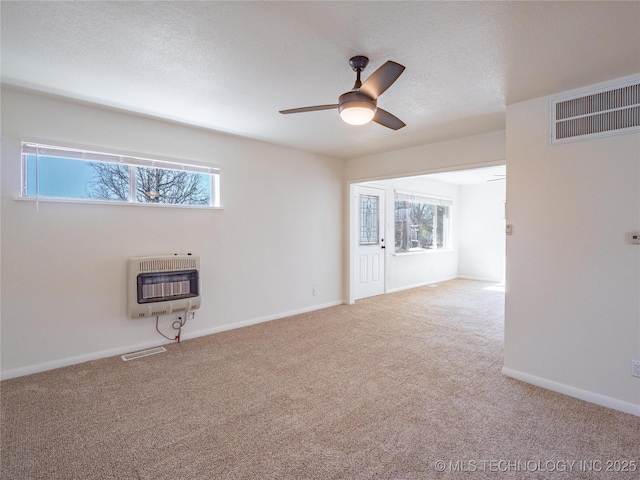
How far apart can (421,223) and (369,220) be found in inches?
73.4

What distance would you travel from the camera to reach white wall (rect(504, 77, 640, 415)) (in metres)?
2.31

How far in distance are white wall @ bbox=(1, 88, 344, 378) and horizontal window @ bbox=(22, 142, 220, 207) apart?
0.31 feet

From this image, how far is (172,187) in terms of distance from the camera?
3.66 meters

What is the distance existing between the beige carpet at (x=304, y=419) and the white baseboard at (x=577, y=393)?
0.24 feet

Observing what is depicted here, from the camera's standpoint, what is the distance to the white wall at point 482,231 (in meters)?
7.37

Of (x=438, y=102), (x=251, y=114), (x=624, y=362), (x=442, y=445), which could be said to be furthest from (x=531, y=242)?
(x=251, y=114)

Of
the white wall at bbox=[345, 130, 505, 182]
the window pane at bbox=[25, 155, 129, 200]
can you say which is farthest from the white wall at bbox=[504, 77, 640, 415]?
the window pane at bbox=[25, 155, 129, 200]

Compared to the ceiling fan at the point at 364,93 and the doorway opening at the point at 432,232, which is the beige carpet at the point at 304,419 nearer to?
the ceiling fan at the point at 364,93

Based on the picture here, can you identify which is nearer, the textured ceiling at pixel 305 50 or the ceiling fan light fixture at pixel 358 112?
the textured ceiling at pixel 305 50

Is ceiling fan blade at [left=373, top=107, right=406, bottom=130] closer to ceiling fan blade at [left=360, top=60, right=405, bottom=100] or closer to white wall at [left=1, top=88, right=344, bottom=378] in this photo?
ceiling fan blade at [left=360, top=60, right=405, bottom=100]

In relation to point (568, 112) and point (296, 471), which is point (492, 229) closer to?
point (568, 112)

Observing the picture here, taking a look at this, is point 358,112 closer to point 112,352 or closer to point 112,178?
point 112,178

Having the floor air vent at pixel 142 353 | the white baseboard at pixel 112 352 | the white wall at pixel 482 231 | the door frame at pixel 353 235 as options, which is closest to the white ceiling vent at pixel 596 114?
the door frame at pixel 353 235

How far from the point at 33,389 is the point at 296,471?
230cm
